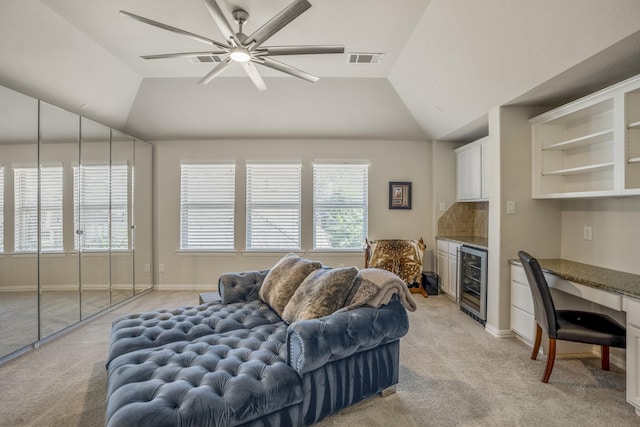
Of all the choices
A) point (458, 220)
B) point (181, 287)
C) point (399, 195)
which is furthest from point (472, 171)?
point (181, 287)


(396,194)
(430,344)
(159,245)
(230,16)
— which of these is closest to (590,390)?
(430,344)

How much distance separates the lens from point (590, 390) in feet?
7.25

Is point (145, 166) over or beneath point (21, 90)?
beneath

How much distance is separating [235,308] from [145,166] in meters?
3.34

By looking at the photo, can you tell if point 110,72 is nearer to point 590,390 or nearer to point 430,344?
point 430,344

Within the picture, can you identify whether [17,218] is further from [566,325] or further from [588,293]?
[588,293]

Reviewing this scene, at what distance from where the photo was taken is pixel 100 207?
3.72 meters

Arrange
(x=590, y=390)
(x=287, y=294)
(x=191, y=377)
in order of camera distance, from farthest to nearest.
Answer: (x=287, y=294) → (x=590, y=390) → (x=191, y=377)

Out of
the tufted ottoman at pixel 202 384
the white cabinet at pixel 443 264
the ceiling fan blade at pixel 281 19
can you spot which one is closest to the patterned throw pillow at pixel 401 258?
the white cabinet at pixel 443 264

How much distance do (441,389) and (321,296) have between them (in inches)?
44.8

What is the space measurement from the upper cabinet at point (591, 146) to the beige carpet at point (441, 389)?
1.50m

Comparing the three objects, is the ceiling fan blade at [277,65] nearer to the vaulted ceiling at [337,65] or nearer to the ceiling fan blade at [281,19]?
the ceiling fan blade at [281,19]

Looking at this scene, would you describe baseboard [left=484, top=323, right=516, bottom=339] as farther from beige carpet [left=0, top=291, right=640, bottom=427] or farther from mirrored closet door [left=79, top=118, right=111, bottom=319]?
mirrored closet door [left=79, top=118, right=111, bottom=319]

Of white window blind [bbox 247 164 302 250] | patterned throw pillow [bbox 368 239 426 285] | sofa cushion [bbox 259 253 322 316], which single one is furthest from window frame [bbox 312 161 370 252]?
sofa cushion [bbox 259 253 322 316]
